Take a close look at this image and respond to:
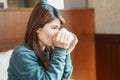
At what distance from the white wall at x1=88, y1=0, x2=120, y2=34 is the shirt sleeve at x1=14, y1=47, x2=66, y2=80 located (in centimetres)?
165

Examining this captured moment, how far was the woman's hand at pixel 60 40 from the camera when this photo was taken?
1.07 meters

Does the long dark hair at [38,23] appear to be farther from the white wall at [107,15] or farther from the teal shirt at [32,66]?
the white wall at [107,15]

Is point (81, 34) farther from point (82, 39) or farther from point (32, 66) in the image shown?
point (32, 66)

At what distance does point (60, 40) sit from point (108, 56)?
5.61 feet

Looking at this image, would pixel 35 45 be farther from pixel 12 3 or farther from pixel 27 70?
pixel 12 3

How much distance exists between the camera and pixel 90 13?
227cm

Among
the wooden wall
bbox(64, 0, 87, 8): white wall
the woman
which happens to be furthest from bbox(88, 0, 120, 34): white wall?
the woman

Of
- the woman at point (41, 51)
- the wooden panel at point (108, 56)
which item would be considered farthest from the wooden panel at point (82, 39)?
the woman at point (41, 51)

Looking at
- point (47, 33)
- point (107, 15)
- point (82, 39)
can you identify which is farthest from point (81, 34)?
point (47, 33)

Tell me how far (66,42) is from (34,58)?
0.52 feet

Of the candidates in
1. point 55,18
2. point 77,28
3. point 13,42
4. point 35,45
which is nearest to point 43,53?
point 35,45

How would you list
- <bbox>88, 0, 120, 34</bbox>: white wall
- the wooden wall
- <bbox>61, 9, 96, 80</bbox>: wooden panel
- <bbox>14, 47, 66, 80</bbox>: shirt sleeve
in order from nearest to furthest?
<bbox>14, 47, 66, 80</bbox>: shirt sleeve → the wooden wall → <bbox>61, 9, 96, 80</bbox>: wooden panel → <bbox>88, 0, 120, 34</bbox>: white wall

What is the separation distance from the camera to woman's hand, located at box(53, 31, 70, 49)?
3.50 feet

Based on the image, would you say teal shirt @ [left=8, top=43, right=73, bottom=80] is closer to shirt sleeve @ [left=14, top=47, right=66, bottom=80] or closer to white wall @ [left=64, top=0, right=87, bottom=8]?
shirt sleeve @ [left=14, top=47, right=66, bottom=80]
